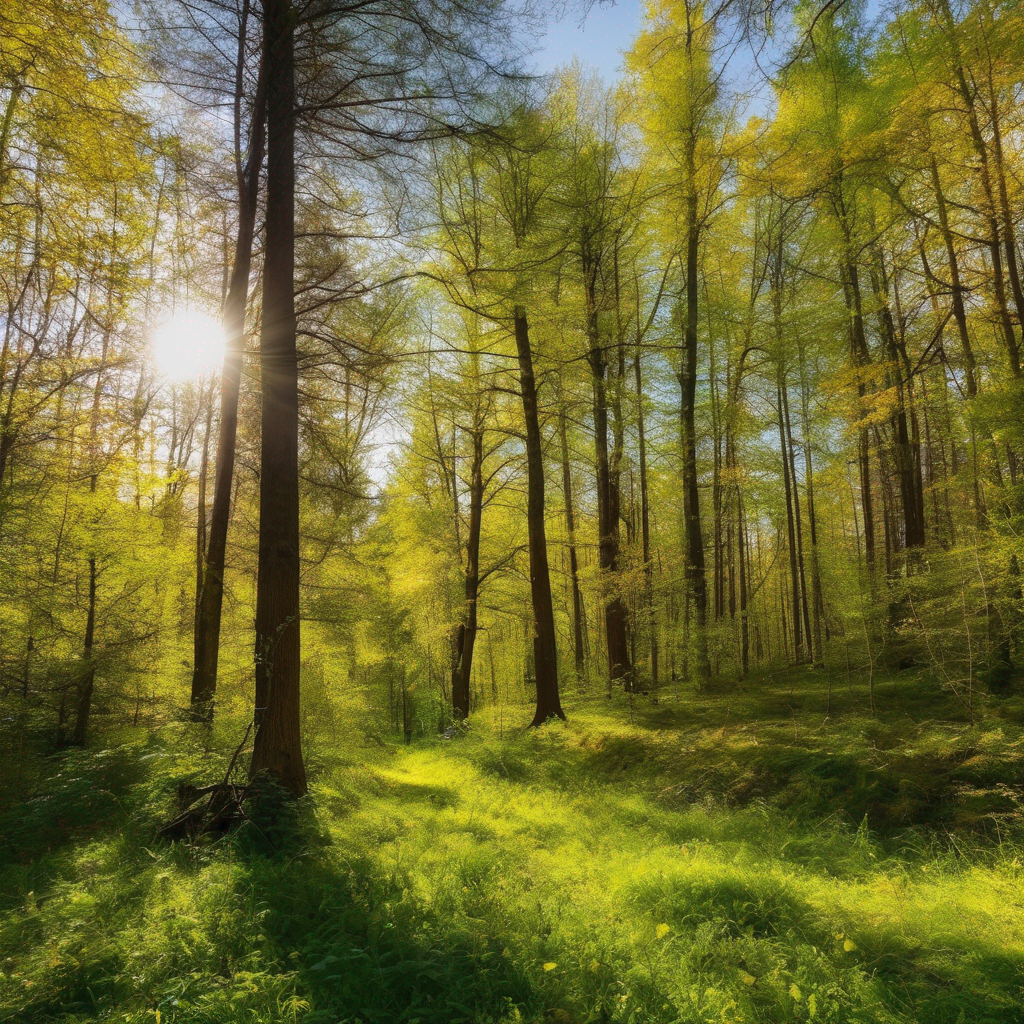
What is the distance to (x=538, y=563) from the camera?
10.6 meters

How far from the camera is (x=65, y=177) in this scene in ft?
18.0

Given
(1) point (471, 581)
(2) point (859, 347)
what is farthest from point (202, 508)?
(2) point (859, 347)

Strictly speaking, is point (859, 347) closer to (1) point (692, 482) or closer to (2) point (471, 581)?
(1) point (692, 482)

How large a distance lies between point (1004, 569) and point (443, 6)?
8.57 m

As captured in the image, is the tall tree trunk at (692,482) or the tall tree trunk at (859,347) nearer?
the tall tree trunk at (692,482)

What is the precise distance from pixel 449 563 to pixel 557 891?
9989 millimetres

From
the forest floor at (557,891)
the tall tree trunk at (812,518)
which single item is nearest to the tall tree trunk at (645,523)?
the forest floor at (557,891)

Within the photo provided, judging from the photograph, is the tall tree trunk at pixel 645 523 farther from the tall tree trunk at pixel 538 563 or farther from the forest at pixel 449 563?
the tall tree trunk at pixel 538 563

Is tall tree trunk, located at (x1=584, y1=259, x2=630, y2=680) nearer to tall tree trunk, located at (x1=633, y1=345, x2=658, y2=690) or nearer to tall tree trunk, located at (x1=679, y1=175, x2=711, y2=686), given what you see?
tall tree trunk, located at (x1=633, y1=345, x2=658, y2=690)

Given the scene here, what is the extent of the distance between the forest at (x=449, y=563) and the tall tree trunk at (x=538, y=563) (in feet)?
0.29

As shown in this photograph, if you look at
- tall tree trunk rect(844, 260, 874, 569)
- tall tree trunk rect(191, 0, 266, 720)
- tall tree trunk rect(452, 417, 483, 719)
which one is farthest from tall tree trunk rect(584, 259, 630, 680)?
tall tree trunk rect(191, 0, 266, 720)

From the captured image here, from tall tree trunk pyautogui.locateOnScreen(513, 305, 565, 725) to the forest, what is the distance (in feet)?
0.29

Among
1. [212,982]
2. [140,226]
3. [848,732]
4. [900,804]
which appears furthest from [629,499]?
[212,982]

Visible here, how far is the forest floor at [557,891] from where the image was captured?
2.66 metres
